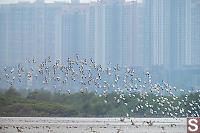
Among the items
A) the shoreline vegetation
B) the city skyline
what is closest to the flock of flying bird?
the shoreline vegetation

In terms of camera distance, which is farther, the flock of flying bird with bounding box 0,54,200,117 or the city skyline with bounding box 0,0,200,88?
the city skyline with bounding box 0,0,200,88

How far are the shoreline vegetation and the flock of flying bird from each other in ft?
0.24

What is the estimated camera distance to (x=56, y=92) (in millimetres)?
20578

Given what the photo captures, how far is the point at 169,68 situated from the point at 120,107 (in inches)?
105

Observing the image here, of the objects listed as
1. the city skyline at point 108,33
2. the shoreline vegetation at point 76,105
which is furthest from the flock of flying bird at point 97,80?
the city skyline at point 108,33

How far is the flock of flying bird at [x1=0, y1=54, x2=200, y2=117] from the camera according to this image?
69.7 ft

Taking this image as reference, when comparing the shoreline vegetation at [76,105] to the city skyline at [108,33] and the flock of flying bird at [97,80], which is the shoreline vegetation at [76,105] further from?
the city skyline at [108,33]

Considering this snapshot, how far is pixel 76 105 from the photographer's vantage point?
20.2m

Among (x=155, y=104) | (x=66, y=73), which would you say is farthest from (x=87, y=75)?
(x=155, y=104)

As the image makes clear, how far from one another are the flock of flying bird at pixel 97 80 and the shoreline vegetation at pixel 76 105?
74mm

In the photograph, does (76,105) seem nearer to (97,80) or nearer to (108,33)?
(97,80)

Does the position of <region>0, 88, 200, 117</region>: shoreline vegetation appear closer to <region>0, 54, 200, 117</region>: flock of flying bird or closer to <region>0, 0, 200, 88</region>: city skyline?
<region>0, 54, 200, 117</region>: flock of flying bird

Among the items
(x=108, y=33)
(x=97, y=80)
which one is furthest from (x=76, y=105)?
(x=108, y=33)

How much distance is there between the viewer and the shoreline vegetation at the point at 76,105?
20328 mm
